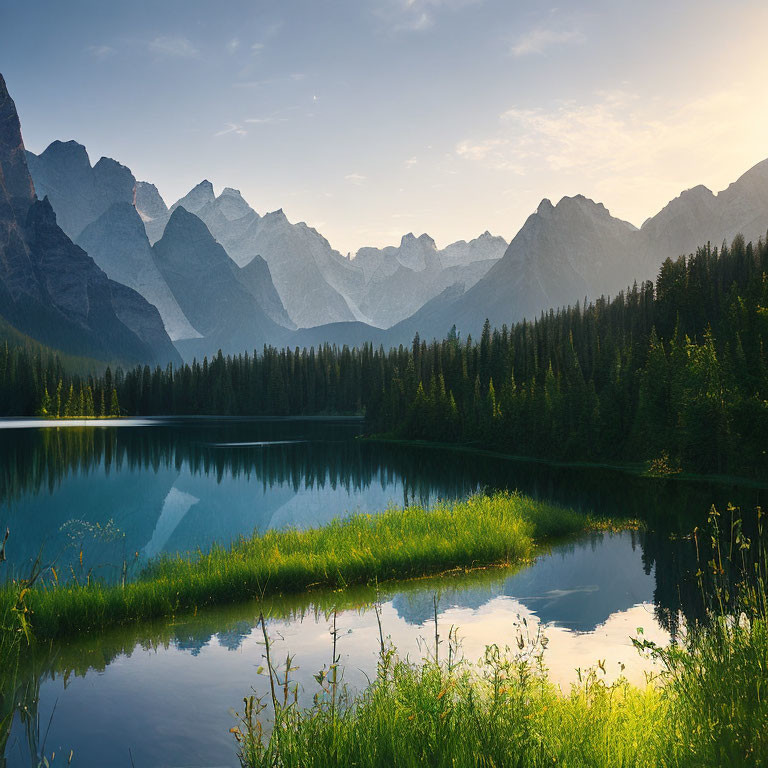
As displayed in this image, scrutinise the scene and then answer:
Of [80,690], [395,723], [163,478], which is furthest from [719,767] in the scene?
[163,478]

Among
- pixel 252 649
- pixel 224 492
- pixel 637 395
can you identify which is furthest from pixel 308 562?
pixel 637 395

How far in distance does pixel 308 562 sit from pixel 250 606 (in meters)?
3.48

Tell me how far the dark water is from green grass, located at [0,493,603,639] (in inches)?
45.5

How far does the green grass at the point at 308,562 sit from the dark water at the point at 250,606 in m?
1.16

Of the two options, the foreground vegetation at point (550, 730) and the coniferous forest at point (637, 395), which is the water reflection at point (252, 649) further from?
the coniferous forest at point (637, 395)

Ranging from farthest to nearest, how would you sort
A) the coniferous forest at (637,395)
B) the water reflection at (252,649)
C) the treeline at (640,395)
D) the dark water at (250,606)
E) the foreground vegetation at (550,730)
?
the coniferous forest at (637,395), the treeline at (640,395), the dark water at (250,606), the water reflection at (252,649), the foreground vegetation at (550,730)

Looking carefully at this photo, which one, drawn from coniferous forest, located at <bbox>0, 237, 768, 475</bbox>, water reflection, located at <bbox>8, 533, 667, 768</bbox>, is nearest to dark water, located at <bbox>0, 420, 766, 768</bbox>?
water reflection, located at <bbox>8, 533, 667, 768</bbox>

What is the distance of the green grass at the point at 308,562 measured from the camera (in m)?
20.5

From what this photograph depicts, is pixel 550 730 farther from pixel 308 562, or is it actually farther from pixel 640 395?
pixel 640 395

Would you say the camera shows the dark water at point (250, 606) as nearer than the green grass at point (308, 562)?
Yes

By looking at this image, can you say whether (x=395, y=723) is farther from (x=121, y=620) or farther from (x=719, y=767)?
(x=121, y=620)

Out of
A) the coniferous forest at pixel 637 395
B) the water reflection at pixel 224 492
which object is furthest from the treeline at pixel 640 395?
the water reflection at pixel 224 492

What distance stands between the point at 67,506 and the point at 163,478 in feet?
63.7

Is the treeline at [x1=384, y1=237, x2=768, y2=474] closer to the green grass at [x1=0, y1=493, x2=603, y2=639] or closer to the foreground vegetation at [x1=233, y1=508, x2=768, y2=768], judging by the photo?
the green grass at [x1=0, y1=493, x2=603, y2=639]
